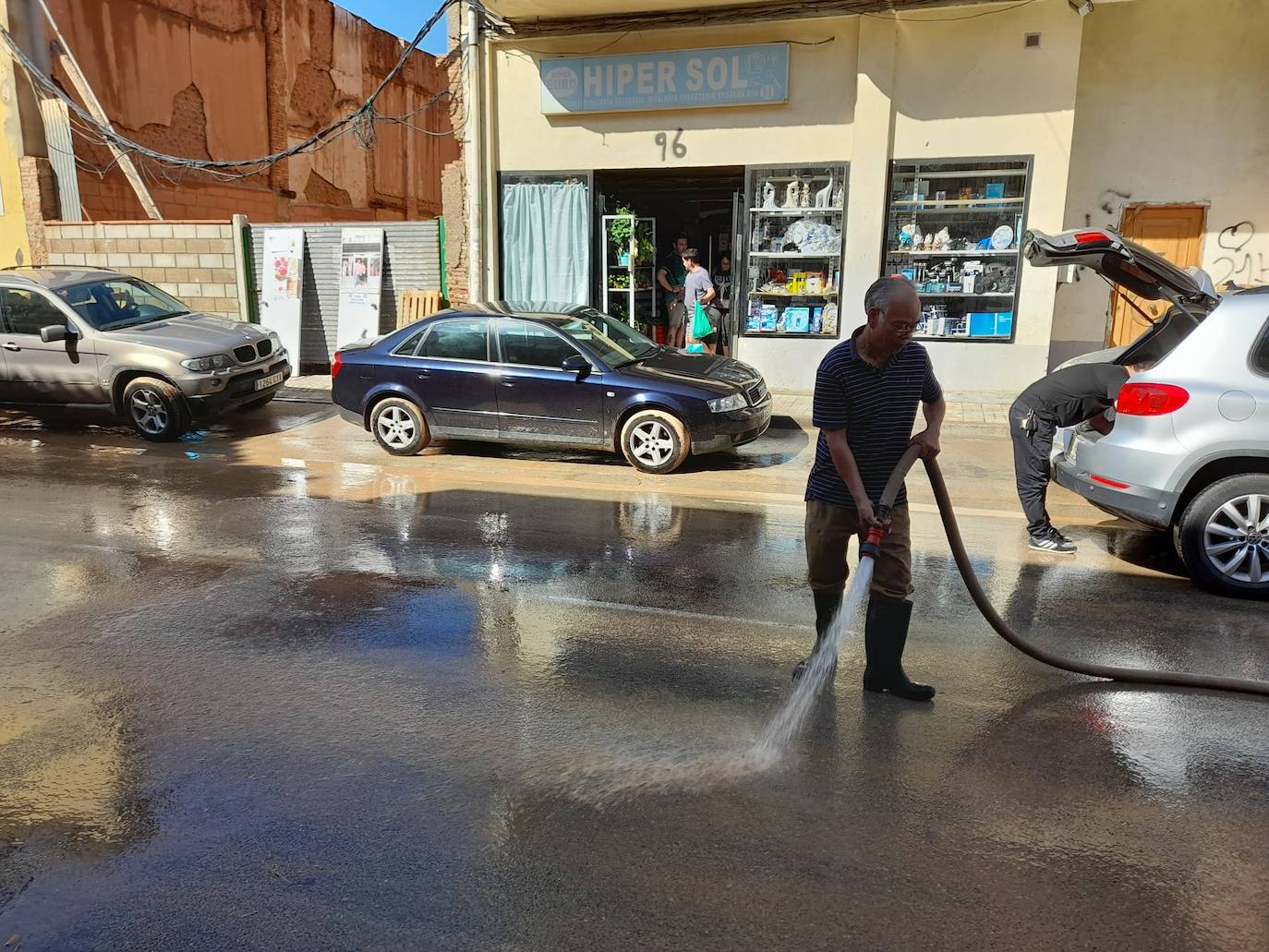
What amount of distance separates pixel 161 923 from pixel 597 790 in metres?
1.46

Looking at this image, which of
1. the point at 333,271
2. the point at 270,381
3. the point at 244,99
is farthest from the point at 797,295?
the point at 244,99

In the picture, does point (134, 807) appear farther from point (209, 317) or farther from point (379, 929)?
point (209, 317)

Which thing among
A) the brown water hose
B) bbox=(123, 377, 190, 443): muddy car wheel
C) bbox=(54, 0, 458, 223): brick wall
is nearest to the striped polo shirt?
the brown water hose

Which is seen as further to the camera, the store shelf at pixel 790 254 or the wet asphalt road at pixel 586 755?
the store shelf at pixel 790 254

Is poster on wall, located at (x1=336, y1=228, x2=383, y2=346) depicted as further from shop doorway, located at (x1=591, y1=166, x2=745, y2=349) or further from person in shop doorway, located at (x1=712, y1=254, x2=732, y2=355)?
person in shop doorway, located at (x1=712, y1=254, x2=732, y2=355)

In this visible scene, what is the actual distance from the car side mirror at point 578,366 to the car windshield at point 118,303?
555 cm

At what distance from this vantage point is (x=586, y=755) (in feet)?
11.9

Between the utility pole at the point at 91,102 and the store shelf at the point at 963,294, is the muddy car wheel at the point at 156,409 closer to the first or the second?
the utility pole at the point at 91,102

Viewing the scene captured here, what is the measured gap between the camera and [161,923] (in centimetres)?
274

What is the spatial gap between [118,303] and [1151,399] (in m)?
10.7

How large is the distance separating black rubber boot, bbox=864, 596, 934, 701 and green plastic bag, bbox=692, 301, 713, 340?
859cm

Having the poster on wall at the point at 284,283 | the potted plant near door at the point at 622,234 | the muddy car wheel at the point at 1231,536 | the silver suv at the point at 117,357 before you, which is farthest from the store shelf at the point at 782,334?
the muddy car wheel at the point at 1231,536

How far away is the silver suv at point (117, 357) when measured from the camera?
387 inches

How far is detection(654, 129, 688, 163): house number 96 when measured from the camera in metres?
12.4
